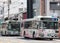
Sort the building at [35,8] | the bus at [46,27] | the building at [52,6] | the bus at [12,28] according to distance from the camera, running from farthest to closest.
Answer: the building at [35,8]
the building at [52,6]
the bus at [12,28]
the bus at [46,27]

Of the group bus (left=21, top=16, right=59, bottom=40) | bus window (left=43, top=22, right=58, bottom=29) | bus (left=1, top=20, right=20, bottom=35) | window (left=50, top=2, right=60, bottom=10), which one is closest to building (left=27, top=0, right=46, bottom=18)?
window (left=50, top=2, right=60, bottom=10)

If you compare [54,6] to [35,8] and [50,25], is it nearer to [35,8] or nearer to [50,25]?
[35,8]

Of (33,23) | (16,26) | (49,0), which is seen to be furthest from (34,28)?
(49,0)

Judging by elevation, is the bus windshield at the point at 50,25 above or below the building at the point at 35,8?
below

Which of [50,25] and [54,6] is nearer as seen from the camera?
[50,25]

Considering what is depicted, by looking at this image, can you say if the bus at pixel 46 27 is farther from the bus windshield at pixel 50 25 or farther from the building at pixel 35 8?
the building at pixel 35 8

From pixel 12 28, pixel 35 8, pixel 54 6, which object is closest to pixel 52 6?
pixel 54 6

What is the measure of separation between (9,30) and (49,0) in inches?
435

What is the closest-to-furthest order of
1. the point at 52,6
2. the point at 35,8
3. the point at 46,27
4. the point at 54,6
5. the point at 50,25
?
the point at 46,27 → the point at 50,25 → the point at 54,6 → the point at 52,6 → the point at 35,8

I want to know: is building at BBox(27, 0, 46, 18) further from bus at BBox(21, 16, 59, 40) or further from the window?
bus at BBox(21, 16, 59, 40)

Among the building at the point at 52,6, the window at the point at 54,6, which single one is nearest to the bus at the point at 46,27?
the building at the point at 52,6

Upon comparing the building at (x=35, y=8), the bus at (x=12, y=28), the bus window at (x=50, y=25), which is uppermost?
the building at (x=35, y=8)

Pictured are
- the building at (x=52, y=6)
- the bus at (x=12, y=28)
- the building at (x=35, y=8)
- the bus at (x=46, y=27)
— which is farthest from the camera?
A: the building at (x=35, y=8)

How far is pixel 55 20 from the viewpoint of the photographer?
114 feet
